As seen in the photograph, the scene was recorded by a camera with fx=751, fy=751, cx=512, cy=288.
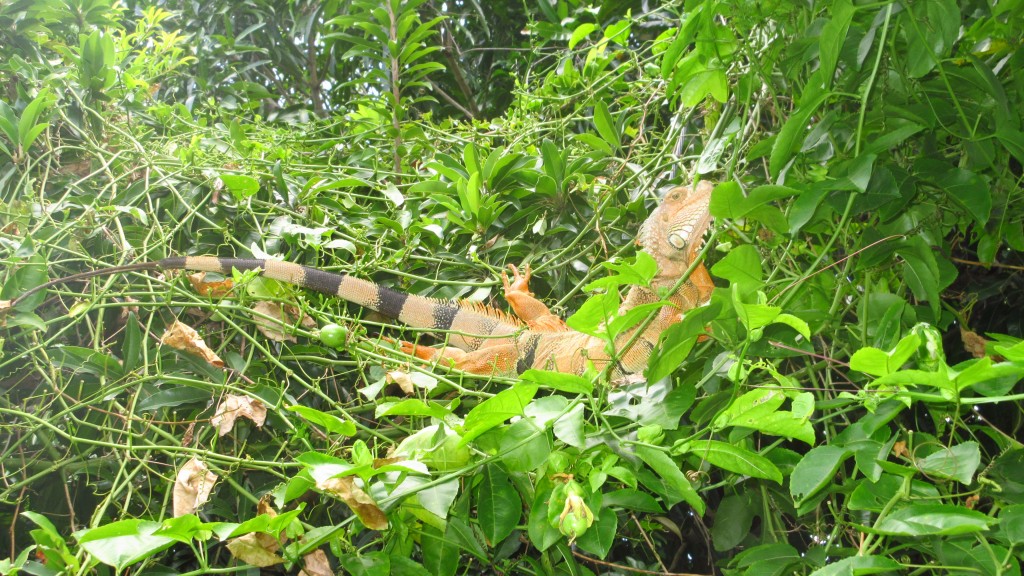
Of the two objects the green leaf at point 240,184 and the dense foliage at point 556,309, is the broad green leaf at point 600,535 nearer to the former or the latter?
the dense foliage at point 556,309

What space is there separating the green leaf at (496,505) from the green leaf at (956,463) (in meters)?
0.54

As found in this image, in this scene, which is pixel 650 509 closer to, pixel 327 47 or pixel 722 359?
pixel 722 359

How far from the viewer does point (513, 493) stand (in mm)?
1105

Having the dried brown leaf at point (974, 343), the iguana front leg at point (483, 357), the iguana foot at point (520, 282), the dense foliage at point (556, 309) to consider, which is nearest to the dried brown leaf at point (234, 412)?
the dense foliage at point (556, 309)

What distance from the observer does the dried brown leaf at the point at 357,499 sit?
1002 millimetres

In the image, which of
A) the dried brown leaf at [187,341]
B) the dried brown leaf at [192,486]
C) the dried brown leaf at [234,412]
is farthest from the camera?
the dried brown leaf at [187,341]

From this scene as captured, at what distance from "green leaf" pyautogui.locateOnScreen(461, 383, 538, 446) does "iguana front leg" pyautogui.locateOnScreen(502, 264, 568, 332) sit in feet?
3.56

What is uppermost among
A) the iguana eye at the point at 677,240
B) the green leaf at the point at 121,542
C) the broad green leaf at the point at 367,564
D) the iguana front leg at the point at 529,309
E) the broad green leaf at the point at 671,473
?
the broad green leaf at the point at 671,473

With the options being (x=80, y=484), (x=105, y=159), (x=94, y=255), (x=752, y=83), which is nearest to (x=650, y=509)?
(x=752, y=83)

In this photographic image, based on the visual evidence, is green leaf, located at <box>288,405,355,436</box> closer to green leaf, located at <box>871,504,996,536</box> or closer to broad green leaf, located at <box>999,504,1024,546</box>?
green leaf, located at <box>871,504,996,536</box>

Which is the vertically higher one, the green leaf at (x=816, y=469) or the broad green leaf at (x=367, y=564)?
the green leaf at (x=816, y=469)

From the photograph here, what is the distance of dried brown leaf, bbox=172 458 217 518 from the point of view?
1260mm

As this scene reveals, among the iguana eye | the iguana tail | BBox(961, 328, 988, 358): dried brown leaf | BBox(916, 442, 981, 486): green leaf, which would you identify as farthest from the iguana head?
BBox(916, 442, 981, 486): green leaf

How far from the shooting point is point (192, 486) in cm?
128
